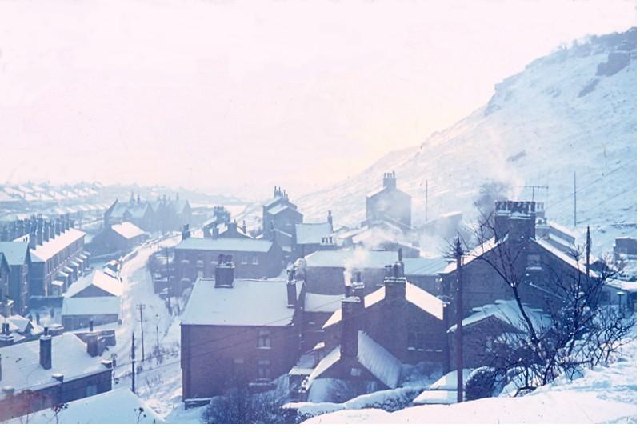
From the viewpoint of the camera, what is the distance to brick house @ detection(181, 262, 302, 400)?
16.6 metres

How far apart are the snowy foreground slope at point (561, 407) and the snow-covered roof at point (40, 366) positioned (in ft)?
31.3

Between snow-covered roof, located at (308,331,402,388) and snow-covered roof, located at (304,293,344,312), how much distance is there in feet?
9.50

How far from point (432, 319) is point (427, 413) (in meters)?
6.88

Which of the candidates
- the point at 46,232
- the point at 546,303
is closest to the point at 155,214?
the point at 46,232

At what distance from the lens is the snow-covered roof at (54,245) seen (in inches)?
896

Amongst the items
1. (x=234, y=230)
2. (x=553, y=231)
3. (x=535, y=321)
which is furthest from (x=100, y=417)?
(x=553, y=231)

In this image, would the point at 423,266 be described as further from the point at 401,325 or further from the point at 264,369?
the point at 264,369

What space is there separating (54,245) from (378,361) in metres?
16.1

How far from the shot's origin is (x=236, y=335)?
57.1 feet

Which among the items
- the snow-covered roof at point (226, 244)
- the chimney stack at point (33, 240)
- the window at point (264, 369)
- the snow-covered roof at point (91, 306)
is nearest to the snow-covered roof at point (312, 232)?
the snow-covered roof at point (226, 244)

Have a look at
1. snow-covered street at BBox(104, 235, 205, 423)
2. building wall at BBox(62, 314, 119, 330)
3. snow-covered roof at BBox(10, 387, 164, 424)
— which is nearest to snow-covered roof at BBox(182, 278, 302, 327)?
snow-covered street at BBox(104, 235, 205, 423)

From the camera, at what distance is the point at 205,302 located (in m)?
18.3

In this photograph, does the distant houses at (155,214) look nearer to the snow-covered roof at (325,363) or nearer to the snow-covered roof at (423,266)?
the snow-covered roof at (423,266)

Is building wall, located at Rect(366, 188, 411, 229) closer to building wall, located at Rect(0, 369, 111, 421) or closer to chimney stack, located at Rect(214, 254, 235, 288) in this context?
chimney stack, located at Rect(214, 254, 235, 288)
